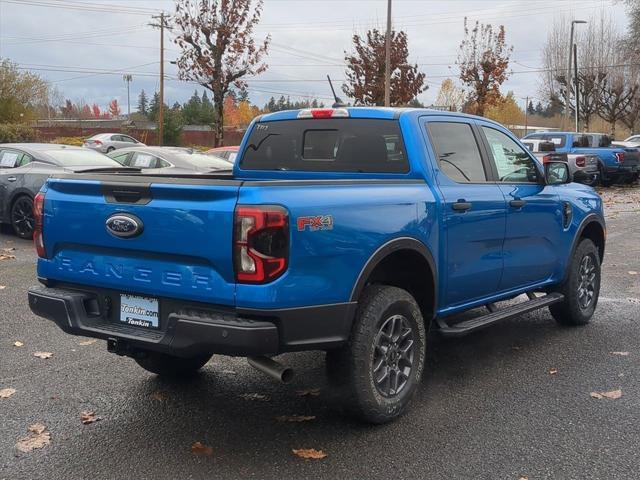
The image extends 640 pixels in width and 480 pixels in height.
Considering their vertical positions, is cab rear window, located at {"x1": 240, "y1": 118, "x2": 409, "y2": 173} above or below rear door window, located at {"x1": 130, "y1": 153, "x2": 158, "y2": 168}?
above

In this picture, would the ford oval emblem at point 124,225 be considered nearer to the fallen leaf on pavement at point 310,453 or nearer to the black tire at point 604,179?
the fallen leaf on pavement at point 310,453

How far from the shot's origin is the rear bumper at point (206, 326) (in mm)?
3361

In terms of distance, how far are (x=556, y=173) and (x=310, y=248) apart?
3249 mm

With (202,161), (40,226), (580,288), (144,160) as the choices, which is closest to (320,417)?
(40,226)

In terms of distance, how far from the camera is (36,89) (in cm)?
4541

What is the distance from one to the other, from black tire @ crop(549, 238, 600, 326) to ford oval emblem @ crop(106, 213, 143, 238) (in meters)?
4.11

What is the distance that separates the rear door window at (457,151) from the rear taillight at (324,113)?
0.63 metres

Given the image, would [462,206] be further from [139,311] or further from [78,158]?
[78,158]

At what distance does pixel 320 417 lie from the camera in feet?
13.9

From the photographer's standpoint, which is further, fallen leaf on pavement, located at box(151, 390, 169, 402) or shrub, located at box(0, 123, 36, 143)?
shrub, located at box(0, 123, 36, 143)

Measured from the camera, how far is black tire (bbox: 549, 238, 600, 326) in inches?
245

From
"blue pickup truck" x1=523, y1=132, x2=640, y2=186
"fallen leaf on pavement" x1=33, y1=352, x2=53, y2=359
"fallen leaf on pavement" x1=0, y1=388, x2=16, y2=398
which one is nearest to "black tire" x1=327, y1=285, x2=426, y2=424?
"fallen leaf on pavement" x1=0, y1=388, x2=16, y2=398

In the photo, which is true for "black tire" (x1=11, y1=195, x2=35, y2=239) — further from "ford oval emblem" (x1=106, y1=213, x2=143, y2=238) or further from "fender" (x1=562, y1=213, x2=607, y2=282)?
"fender" (x1=562, y1=213, x2=607, y2=282)

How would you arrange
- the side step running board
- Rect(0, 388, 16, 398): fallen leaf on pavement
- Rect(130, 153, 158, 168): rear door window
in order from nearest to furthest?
Rect(0, 388, 16, 398): fallen leaf on pavement, the side step running board, Rect(130, 153, 158, 168): rear door window
